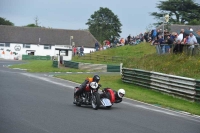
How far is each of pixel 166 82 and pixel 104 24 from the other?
88.5 meters

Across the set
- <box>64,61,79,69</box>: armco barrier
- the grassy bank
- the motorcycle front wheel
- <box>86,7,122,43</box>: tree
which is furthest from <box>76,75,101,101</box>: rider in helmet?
<box>86,7,122,43</box>: tree

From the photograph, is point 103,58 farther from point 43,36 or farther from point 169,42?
point 43,36

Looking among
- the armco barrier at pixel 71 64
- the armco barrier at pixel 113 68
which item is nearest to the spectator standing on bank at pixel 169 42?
the armco barrier at pixel 113 68

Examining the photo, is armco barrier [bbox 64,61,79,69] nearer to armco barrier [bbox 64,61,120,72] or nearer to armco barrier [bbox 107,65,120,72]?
armco barrier [bbox 64,61,120,72]

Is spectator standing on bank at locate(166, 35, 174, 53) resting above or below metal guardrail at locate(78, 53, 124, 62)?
above

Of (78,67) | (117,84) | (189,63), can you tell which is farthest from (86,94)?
(78,67)

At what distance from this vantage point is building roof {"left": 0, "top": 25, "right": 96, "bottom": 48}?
331ft

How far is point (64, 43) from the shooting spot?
10250 centimetres

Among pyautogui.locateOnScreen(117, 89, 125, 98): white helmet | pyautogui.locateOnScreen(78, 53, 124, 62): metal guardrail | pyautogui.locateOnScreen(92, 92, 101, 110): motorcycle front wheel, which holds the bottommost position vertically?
pyautogui.locateOnScreen(92, 92, 101, 110): motorcycle front wheel

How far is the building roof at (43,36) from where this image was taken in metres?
101

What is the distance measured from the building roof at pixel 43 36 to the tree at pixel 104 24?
7.39 metres

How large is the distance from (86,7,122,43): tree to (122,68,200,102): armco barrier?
8021cm

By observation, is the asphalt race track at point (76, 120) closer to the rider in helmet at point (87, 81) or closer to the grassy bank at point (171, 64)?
the rider in helmet at point (87, 81)

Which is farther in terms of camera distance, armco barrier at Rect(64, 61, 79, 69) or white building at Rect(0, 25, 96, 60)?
white building at Rect(0, 25, 96, 60)
